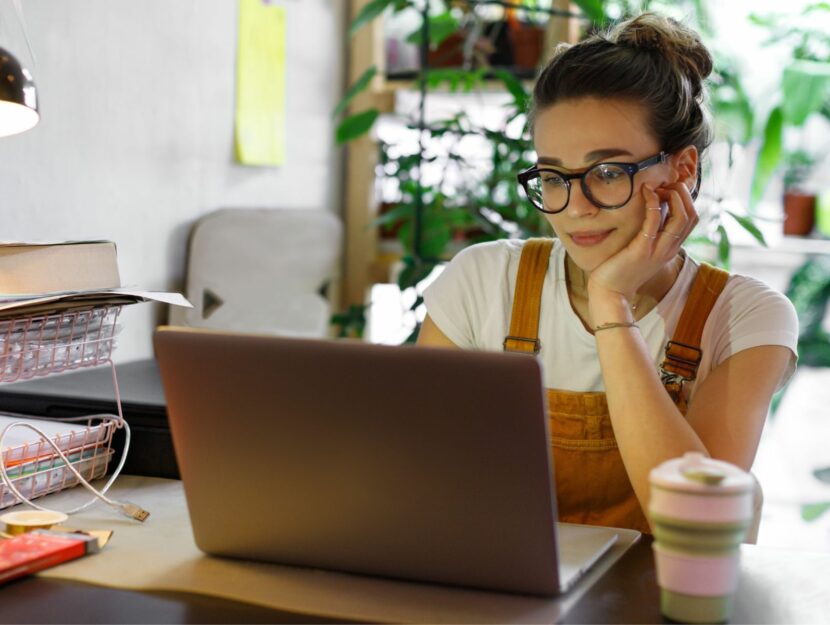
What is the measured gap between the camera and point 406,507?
839 mm

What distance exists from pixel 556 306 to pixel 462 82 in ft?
3.64

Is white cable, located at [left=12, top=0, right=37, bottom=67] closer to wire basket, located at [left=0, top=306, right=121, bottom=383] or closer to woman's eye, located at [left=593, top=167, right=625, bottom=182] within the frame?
wire basket, located at [left=0, top=306, right=121, bottom=383]

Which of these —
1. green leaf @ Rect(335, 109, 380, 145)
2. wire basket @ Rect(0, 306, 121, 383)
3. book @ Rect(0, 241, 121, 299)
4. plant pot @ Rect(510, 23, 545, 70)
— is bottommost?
wire basket @ Rect(0, 306, 121, 383)

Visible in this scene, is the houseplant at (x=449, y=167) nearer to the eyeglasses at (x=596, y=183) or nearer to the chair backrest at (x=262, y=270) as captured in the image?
the chair backrest at (x=262, y=270)

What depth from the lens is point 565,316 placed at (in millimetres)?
1432

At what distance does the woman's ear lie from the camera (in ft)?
4.44

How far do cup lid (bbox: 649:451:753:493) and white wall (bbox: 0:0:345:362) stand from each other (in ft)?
3.57

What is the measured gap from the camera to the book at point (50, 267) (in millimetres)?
1130

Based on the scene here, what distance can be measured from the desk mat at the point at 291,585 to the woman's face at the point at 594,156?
434 millimetres

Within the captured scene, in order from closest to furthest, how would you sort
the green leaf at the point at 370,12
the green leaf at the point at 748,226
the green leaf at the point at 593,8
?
the green leaf at the point at 748,226 → the green leaf at the point at 593,8 → the green leaf at the point at 370,12

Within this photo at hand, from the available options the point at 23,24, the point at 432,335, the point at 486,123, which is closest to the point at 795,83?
the point at 486,123

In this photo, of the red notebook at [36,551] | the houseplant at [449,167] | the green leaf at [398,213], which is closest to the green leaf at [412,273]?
the houseplant at [449,167]

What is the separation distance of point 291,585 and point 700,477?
1.17 feet

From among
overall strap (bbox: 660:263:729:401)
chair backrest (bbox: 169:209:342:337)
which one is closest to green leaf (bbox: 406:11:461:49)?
chair backrest (bbox: 169:209:342:337)
